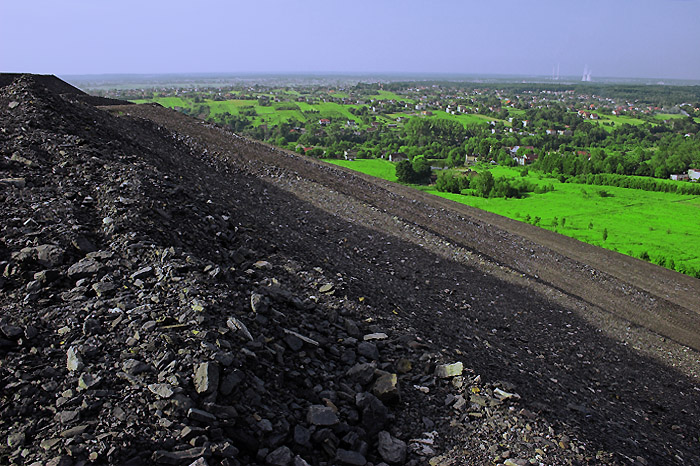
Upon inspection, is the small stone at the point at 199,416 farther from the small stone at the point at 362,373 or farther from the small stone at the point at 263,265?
the small stone at the point at 263,265

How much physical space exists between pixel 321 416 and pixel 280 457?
2.20 feet

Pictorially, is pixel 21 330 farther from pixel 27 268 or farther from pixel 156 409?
pixel 156 409

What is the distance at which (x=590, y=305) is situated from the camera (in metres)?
13.5

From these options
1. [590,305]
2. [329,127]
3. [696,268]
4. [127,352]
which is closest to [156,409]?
[127,352]

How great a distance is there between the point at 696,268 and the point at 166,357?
29635 mm

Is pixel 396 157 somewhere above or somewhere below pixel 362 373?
below

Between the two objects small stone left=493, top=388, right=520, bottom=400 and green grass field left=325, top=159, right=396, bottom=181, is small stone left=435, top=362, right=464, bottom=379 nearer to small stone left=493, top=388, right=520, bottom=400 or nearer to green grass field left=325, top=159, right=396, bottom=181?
small stone left=493, top=388, right=520, bottom=400

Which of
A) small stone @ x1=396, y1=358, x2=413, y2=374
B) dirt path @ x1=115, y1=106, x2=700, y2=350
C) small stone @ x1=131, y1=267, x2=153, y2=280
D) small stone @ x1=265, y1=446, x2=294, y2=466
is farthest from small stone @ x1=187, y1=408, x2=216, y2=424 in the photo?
dirt path @ x1=115, y1=106, x2=700, y2=350

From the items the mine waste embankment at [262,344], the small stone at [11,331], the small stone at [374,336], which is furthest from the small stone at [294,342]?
the small stone at [11,331]

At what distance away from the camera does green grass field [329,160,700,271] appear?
95.9ft

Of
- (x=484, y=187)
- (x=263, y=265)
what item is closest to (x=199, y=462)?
(x=263, y=265)

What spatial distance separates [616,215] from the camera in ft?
123

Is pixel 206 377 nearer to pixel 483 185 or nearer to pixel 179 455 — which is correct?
pixel 179 455

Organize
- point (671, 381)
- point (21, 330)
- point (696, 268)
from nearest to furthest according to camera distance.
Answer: point (21, 330), point (671, 381), point (696, 268)
